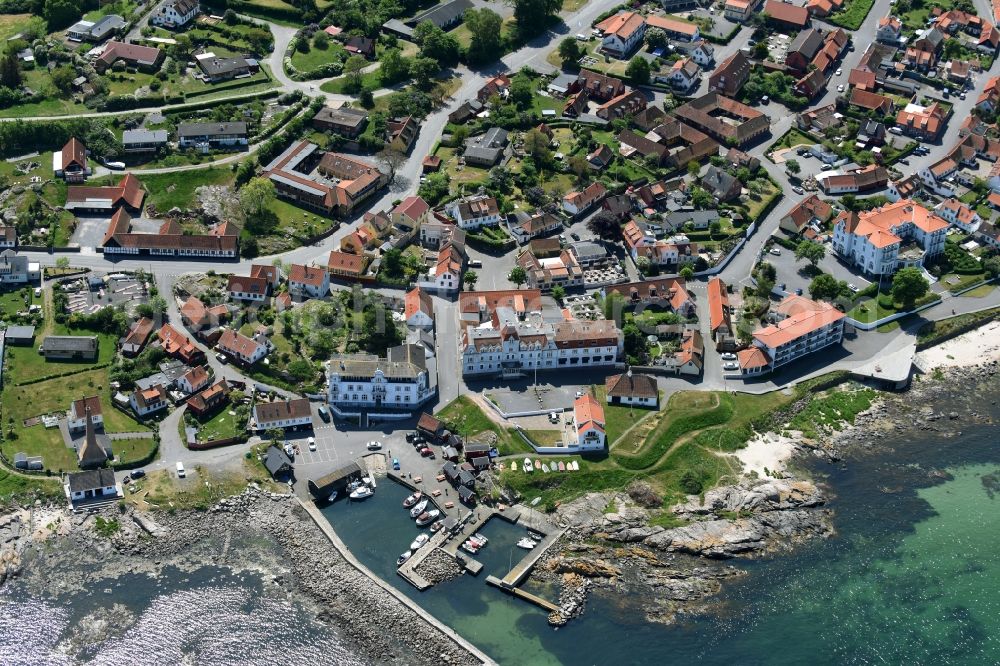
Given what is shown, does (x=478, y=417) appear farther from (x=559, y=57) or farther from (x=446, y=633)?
(x=559, y=57)

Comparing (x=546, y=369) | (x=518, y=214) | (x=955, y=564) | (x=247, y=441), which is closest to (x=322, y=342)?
(x=247, y=441)

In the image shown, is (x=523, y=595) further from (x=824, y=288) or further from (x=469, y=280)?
(x=824, y=288)

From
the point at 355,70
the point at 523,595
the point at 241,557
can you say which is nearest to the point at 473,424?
the point at 523,595

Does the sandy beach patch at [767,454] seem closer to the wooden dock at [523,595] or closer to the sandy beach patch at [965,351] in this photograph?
the sandy beach patch at [965,351]

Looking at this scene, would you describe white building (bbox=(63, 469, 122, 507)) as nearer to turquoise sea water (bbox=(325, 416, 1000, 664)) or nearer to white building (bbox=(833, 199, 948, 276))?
turquoise sea water (bbox=(325, 416, 1000, 664))

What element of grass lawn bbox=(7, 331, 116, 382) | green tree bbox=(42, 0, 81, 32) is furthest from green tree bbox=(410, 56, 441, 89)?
grass lawn bbox=(7, 331, 116, 382)

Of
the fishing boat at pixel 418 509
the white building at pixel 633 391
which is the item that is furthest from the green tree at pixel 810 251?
the fishing boat at pixel 418 509

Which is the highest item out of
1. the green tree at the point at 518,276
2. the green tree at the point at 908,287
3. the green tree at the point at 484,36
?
the green tree at the point at 908,287
